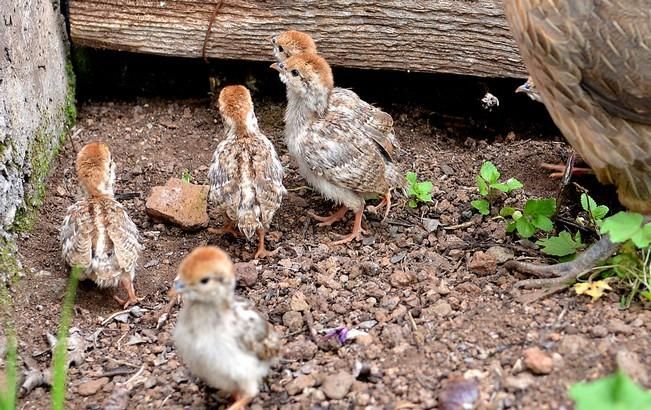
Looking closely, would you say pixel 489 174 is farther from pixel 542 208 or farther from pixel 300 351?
pixel 300 351

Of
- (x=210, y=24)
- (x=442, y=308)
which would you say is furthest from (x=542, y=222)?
(x=210, y=24)

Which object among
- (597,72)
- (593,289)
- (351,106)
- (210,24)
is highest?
(597,72)

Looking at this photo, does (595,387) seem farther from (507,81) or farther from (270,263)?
(507,81)

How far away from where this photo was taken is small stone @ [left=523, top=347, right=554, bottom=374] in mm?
3258

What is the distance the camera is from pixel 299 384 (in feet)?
11.4

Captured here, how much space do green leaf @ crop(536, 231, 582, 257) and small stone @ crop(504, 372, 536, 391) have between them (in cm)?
112

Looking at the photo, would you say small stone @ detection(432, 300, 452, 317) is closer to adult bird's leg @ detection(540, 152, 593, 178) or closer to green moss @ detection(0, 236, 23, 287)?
adult bird's leg @ detection(540, 152, 593, 178)

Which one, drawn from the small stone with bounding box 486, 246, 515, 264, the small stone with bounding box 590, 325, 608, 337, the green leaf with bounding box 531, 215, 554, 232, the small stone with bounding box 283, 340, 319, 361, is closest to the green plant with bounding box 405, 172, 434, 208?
the small stone with bounding box 486, 246, 515, 264

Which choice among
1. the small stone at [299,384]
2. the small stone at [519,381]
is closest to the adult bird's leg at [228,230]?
the small stone at [299,384]

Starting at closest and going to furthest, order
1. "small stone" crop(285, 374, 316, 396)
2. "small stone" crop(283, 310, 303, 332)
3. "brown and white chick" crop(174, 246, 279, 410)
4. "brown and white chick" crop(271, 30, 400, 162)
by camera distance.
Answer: "brown and white chick" crop(174, 246, 279, 410) < "small stone" crop(285, 374, 316, 396) < "small stone" crop(283, 310, 303, 332) < "brown and white chick" crop(271, 30, 400, 162)

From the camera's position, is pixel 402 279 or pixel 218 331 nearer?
pixel 218 331

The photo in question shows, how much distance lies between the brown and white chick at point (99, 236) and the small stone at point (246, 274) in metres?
0.50

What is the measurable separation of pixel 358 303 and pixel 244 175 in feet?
2.98

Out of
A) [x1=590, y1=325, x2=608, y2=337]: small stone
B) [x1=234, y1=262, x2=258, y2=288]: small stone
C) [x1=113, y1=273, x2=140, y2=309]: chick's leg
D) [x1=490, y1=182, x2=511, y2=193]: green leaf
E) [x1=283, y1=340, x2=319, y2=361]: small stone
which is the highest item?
[x1=590, y1=325, x2=608, y2=337]: small stone
